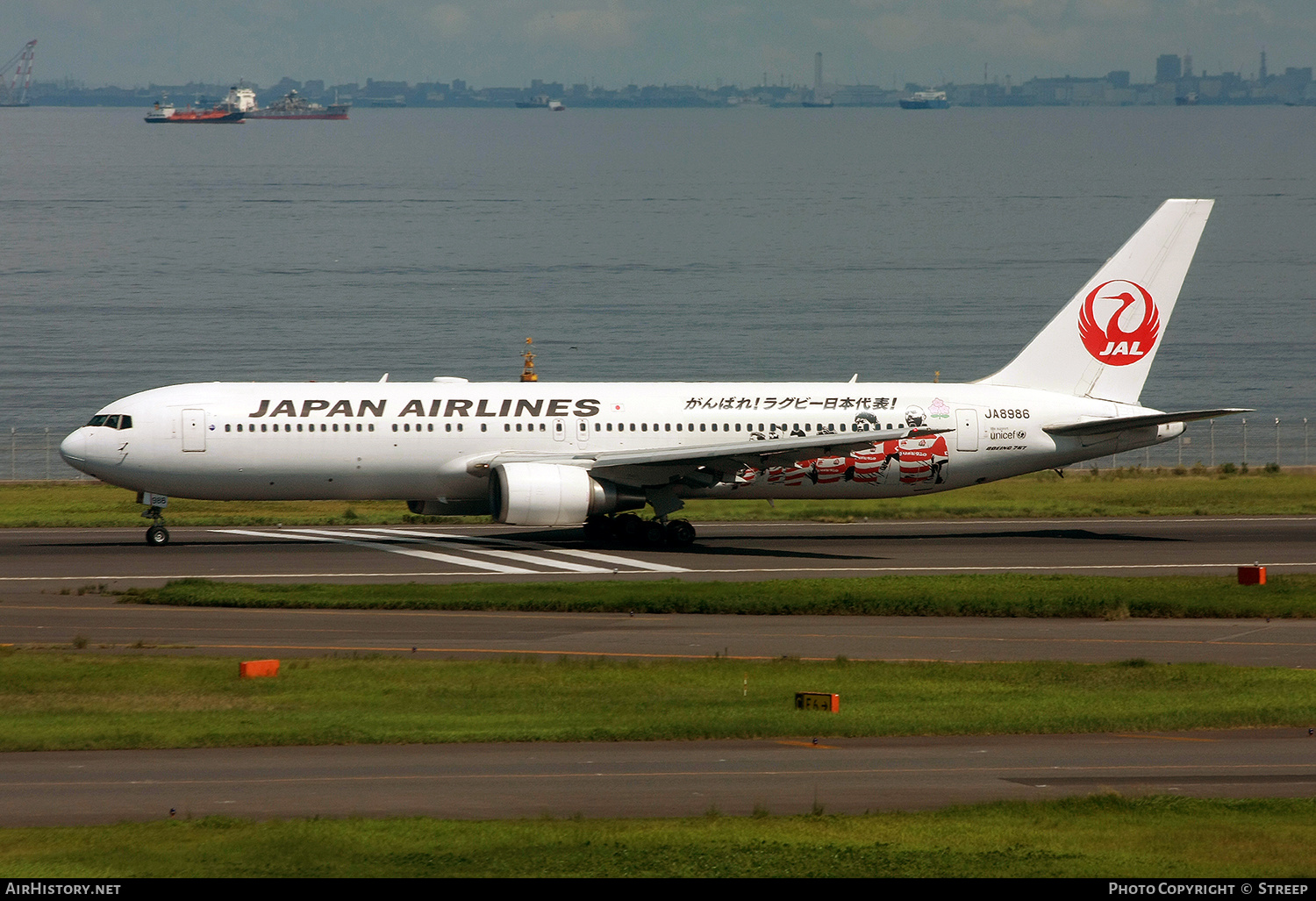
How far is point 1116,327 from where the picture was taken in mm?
52219

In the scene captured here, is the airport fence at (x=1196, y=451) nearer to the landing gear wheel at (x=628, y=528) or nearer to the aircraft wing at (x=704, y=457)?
the aircraft wing at (x=704, y=457)

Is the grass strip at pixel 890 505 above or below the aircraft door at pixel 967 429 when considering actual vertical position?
below

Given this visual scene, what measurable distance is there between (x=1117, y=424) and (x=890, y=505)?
1287cm

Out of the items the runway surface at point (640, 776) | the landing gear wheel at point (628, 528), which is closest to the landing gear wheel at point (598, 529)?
the landing gear wheel at point (628, 528)

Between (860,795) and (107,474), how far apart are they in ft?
104

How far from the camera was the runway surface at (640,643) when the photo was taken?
2009 centimetres

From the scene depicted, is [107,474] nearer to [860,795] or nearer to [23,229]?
[860,795]

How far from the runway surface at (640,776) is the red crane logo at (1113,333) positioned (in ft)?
97.1

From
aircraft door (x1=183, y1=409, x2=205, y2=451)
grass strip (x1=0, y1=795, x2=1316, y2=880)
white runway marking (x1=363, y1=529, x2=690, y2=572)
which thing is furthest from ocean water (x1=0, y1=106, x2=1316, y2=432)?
grass strip (x1=0, y1=795, x2=1316, y2=880)

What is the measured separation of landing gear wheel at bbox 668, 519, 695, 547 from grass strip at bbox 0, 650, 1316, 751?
1836cm

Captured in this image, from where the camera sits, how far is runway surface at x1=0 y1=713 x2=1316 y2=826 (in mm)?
→ 19391

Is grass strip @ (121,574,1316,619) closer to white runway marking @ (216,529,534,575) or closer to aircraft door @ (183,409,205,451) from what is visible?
white runway marking @ (216,529,534,575)

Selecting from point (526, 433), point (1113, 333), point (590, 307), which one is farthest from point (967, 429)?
point (590, 307)

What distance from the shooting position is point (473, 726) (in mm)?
24156
